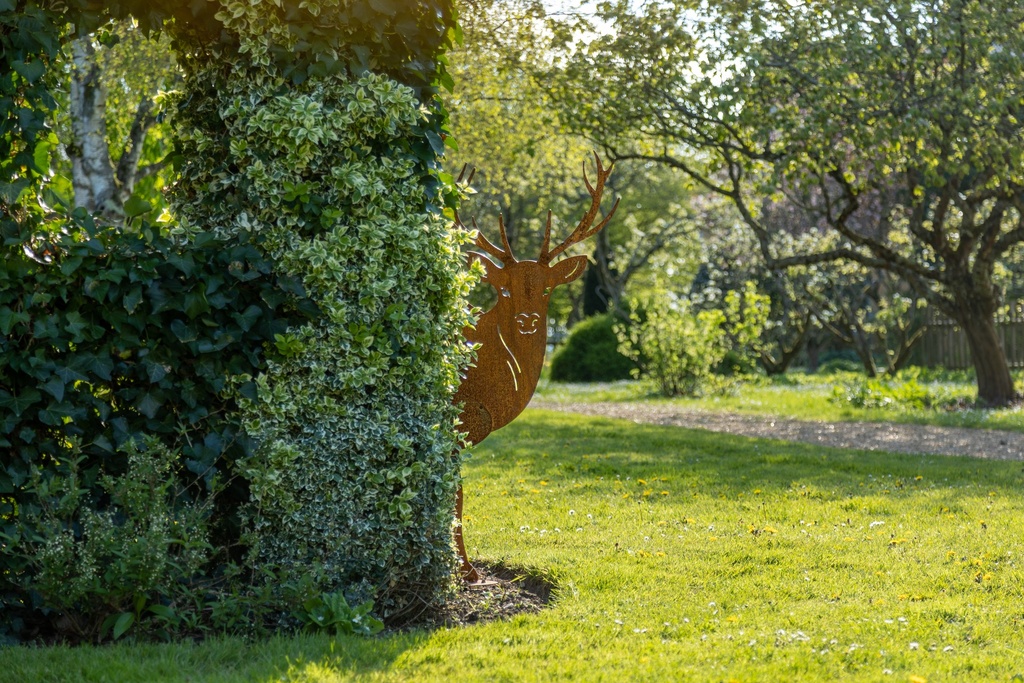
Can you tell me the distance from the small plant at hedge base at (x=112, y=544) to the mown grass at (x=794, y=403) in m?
10.7

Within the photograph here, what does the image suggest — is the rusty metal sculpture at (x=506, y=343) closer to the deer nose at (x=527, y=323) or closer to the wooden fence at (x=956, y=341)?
the deer nose at (x=527, y=323)

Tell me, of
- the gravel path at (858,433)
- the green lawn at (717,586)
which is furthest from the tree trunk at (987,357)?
the green lawn at (717,586)

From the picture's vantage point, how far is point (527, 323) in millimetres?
5527

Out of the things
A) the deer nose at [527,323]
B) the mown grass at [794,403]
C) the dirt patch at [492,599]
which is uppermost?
the deer nose at [527,323]

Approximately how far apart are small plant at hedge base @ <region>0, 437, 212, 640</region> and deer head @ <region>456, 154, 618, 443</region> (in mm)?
1588

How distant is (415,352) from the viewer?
15.6 ft

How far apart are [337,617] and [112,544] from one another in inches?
38.3

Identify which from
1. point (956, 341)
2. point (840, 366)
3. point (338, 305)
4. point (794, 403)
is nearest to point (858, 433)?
point (794, 403)

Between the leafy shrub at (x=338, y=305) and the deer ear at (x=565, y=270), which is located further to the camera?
the deer ear at (x=565, y=270)

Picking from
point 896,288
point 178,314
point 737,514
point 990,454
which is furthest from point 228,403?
point 896,288

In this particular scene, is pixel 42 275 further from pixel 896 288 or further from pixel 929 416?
pixel 896 288

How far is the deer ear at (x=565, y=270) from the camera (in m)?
5.53

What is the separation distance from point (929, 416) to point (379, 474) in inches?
418

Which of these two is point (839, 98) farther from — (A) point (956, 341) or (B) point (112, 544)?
(A) point (956, 341)
